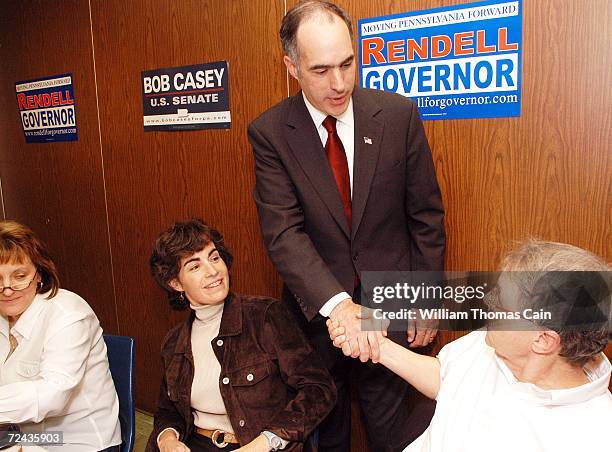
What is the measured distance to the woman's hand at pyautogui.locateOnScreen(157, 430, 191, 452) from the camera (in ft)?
6.15

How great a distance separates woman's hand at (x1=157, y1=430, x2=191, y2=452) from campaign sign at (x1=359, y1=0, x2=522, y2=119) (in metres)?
1.47

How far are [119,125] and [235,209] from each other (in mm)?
996

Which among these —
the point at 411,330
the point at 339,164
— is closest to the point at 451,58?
the point at 339,164

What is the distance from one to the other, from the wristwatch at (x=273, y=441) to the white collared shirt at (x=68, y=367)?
2.13 ft

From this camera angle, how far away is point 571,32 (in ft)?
6.21

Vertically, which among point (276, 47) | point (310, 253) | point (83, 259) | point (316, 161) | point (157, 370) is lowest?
point (157, 370)

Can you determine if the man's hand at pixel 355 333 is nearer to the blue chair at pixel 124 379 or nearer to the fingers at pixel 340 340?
the fingers at pixel 340 340

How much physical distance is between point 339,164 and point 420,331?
2.20ft

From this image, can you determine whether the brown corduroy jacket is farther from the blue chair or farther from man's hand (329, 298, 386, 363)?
man's hand (329, 298, 386, 363)

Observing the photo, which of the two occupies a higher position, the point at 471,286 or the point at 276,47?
the point at 276,47

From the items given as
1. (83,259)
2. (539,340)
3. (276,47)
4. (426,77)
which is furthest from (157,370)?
(539,340)

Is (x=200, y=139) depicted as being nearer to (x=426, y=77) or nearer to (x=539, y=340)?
(x=426, y=77)

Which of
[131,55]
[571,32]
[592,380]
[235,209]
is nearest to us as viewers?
[592,380]
